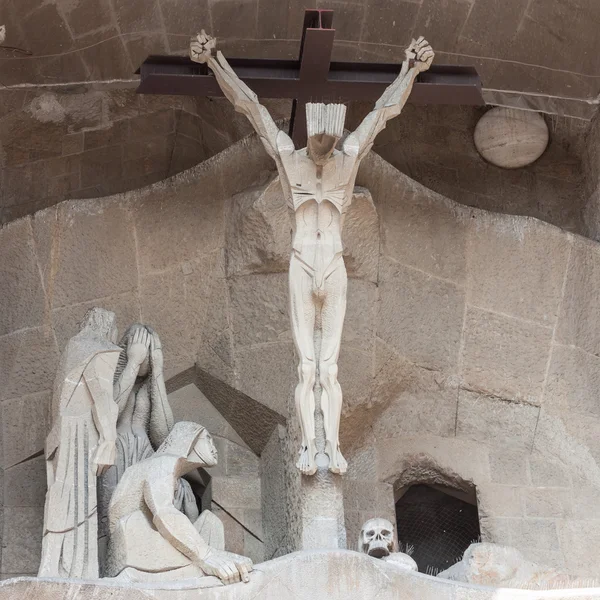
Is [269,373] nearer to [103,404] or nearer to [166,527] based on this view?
[103,404]

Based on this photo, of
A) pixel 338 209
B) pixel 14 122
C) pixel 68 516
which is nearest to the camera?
pixel 68 516

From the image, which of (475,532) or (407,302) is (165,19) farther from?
(475,532)

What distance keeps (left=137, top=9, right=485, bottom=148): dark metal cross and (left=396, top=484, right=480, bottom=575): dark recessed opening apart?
1744 mm

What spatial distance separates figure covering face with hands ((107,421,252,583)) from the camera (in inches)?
287

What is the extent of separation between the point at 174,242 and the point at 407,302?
1.15 m

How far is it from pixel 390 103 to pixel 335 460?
1727mm

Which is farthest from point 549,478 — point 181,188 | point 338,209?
point 181,188

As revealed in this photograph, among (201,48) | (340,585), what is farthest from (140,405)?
(201,48)

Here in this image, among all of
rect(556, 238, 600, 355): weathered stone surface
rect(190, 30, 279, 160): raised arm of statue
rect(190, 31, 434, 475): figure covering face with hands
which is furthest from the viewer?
rect(556, 238, 600, 355): weathered stone surface

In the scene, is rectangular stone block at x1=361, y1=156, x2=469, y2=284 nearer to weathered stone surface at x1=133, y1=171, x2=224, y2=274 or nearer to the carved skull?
weathered stone surface at x1=133, y1=171, x2=224, y2=274

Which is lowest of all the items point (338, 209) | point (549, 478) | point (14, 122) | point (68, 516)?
point (68, 516)

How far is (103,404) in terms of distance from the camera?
7816 millimetres

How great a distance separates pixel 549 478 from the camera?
28.6 feet

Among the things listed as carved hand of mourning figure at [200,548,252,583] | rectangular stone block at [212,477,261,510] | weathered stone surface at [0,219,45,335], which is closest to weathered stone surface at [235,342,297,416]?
rectangular stone block at [212,477,261,510]
